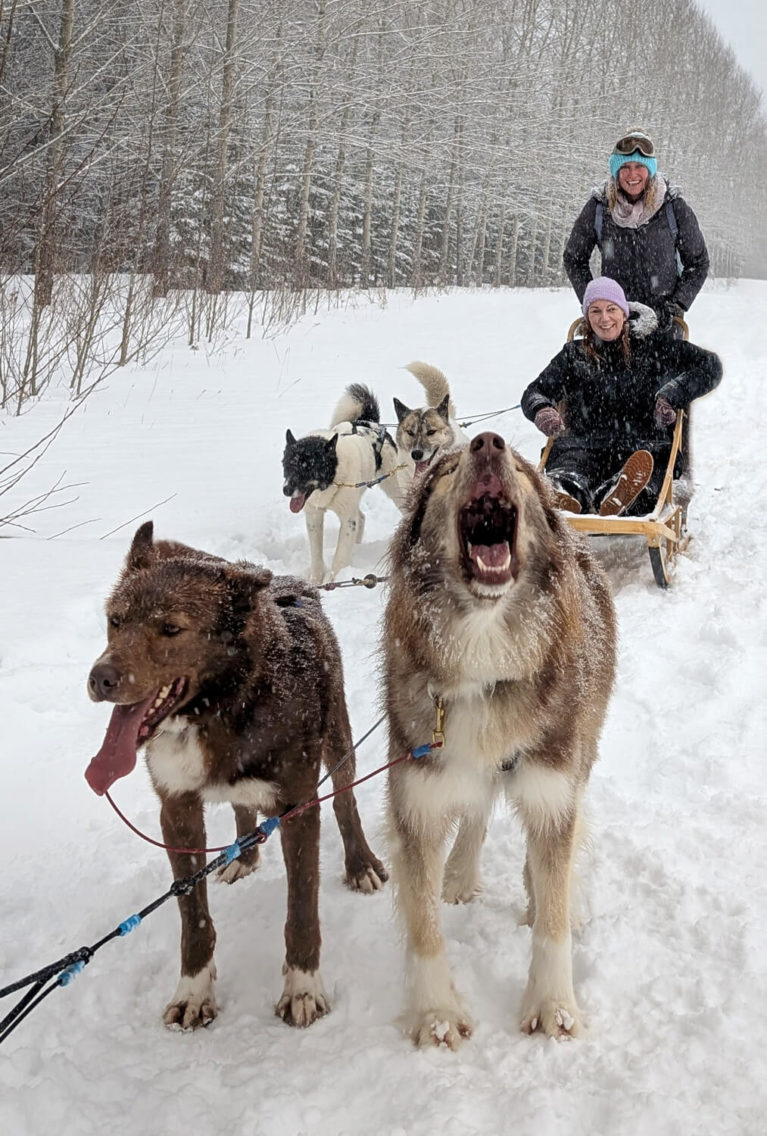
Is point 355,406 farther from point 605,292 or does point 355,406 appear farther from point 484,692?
point 484,692

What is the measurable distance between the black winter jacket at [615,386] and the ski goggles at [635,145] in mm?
1192

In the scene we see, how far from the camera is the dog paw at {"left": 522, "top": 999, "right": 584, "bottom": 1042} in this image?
2287 millimetres

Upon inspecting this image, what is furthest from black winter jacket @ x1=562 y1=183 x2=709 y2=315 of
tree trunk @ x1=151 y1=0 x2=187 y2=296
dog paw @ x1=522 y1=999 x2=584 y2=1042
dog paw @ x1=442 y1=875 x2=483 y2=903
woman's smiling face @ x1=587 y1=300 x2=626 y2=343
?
tree trunk @ x1=151 y1=0 x2=187 y2=296

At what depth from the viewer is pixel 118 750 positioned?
2096 millimetres

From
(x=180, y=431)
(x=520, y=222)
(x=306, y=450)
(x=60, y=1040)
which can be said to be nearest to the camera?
(x=60, y=1040)

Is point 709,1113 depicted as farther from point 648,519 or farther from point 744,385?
point 744,385

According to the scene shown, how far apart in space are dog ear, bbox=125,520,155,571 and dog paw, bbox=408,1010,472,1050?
155 cm

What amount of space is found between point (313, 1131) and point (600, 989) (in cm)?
95

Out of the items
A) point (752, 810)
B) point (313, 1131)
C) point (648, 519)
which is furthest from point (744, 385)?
point (313, 1131)

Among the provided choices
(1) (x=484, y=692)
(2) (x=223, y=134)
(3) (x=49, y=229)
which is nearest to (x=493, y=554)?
(1) (x=484, y=692)

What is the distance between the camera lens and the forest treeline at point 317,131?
915cm

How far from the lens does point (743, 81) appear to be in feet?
165

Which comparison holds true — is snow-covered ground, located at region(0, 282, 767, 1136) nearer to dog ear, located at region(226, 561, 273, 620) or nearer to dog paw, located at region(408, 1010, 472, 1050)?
dog paw, located at region(408, 1010, 472, 1050)

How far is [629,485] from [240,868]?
373 cm
